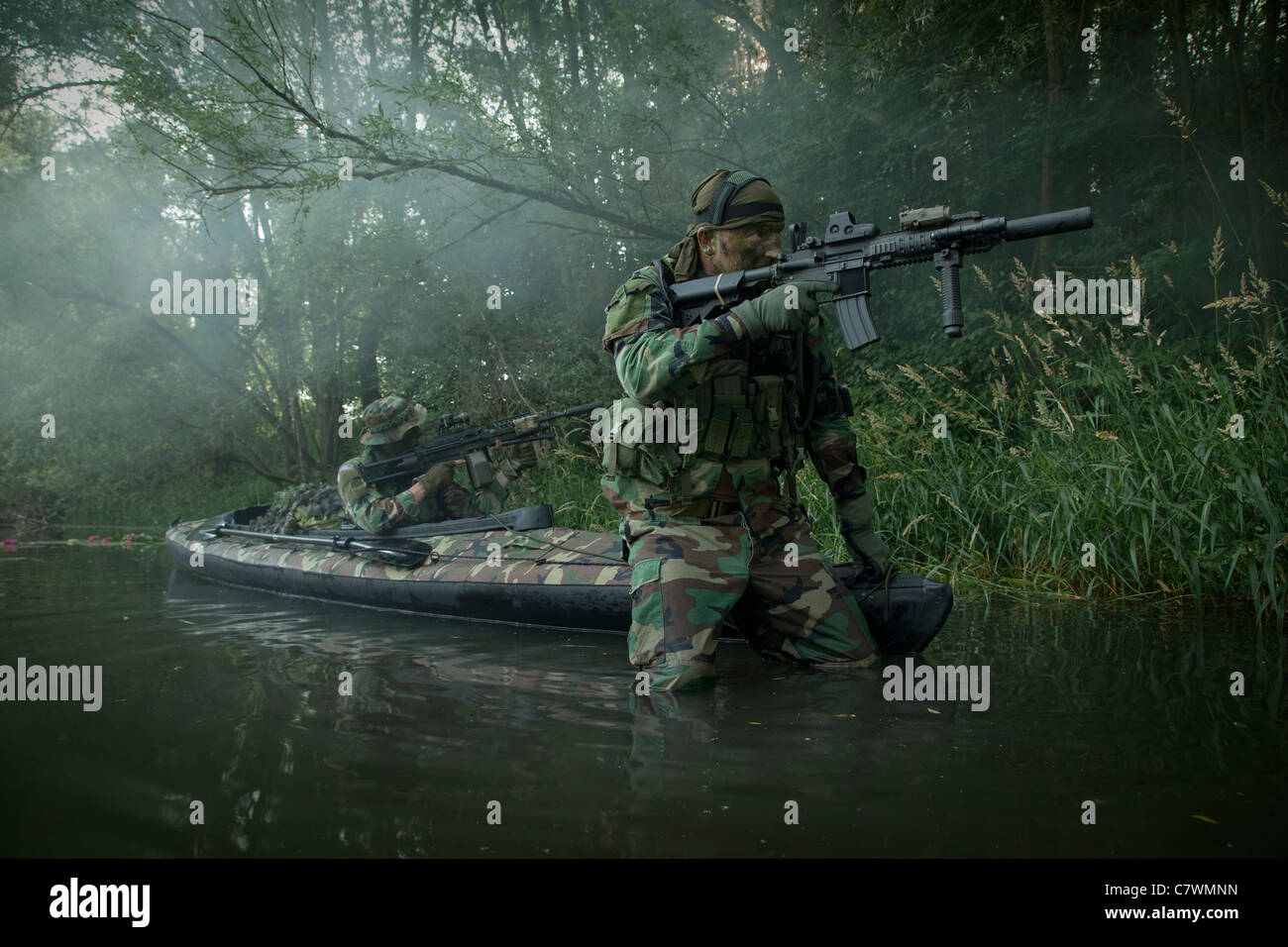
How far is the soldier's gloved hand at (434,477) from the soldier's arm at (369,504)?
6.0 inches

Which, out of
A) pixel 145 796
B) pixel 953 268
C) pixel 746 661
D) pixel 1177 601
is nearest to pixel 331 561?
pixel 746 661

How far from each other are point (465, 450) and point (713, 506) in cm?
328

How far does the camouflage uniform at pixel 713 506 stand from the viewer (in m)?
3.04

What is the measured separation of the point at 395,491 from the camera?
642 centimetres

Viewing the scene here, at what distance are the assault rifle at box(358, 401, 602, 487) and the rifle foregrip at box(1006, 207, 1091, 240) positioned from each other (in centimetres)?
363

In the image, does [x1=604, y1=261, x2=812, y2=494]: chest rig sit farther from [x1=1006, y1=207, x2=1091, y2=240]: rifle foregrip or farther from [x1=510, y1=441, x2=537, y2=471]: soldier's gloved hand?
[x1=510, y1=441, x2=537, y2=471]: soldier's gloved hand

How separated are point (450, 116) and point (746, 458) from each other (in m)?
9.11

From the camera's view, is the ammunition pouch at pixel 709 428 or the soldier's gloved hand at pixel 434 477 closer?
the ammunition pouch at pixel 709 428

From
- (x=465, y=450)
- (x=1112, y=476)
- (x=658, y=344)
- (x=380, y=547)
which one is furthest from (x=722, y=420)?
(x=465, y=450)

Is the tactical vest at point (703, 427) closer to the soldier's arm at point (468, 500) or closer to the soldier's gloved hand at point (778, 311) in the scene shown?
the soldier's gloved hand at point (778, 311)

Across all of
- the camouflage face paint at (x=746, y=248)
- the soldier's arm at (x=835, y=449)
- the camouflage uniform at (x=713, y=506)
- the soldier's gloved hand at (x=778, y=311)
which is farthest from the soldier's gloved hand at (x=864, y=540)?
the camouflage face paint at (x=746, y=248)

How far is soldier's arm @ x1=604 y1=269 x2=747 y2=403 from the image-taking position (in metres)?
2.97

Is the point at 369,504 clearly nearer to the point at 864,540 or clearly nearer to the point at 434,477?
the point at 434,477
